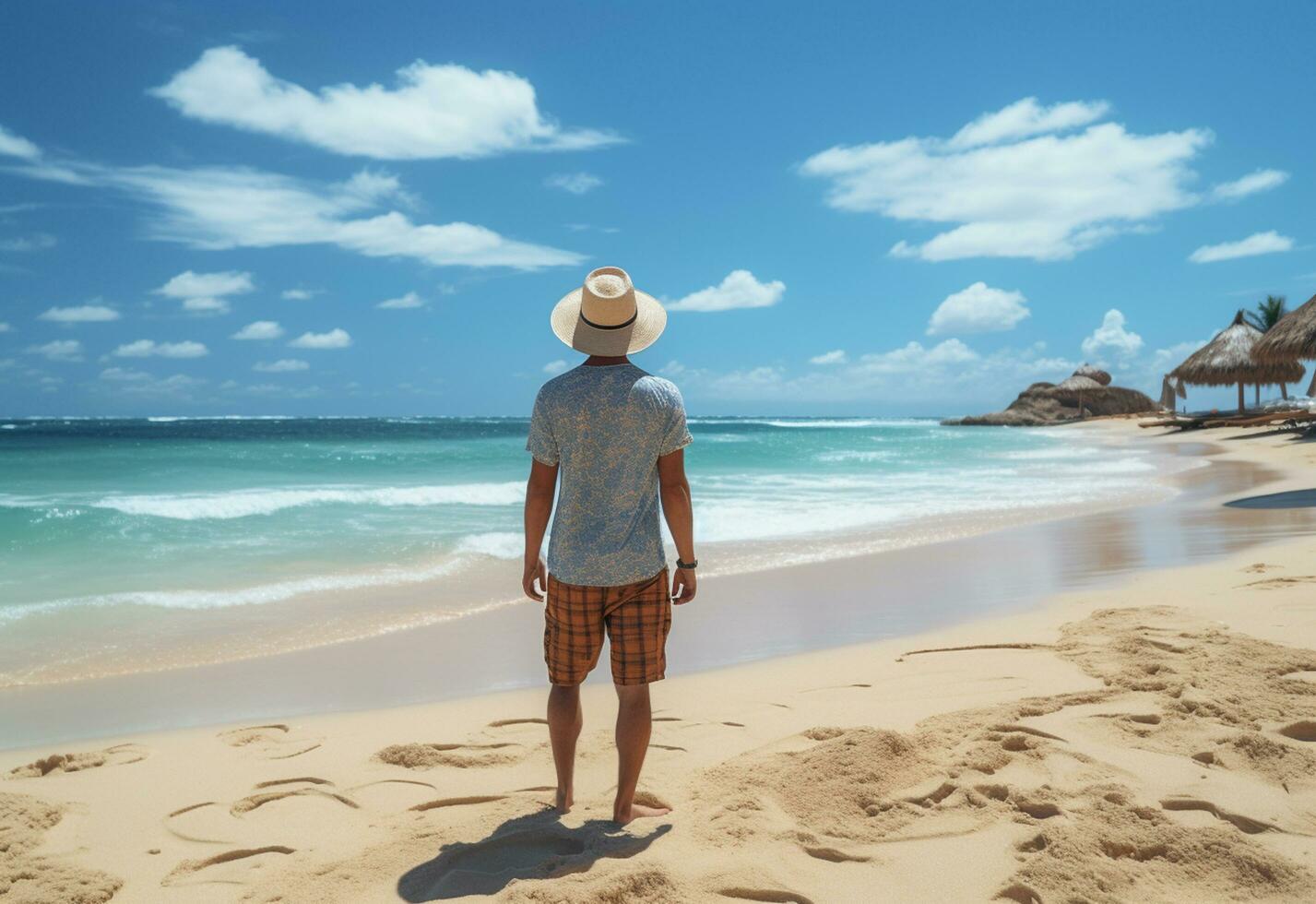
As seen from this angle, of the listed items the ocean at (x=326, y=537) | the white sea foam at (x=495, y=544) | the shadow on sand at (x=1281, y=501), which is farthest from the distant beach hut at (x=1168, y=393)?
the white sea foam at (x=495, y=544)

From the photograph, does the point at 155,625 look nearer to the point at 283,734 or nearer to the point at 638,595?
the point at 283,734

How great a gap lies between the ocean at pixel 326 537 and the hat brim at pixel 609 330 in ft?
12.4

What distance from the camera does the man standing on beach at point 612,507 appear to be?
277 cm

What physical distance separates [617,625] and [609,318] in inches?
39.5

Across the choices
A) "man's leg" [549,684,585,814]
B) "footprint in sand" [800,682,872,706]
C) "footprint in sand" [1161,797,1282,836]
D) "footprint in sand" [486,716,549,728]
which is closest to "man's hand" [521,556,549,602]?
"man's leg" [549,684,585,814]

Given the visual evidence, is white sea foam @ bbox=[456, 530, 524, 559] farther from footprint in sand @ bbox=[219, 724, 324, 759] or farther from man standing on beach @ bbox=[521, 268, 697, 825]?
man standing on beach @ bbox=[521, 268, 697, 825]

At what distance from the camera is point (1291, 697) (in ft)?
11.5

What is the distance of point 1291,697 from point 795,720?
1.98m

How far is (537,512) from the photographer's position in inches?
114

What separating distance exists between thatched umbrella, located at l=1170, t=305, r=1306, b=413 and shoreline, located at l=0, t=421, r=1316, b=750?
93.8 feet

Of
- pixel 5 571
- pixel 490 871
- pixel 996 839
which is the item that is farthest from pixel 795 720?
pixel 5 571

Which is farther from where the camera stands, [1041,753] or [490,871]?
[1041,753]

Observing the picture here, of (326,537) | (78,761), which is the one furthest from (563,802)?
(326,537)

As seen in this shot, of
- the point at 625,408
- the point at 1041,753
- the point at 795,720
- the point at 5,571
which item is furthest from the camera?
the point at 5,571
